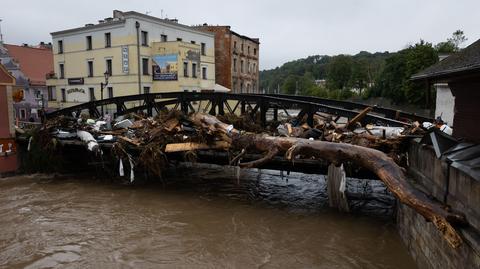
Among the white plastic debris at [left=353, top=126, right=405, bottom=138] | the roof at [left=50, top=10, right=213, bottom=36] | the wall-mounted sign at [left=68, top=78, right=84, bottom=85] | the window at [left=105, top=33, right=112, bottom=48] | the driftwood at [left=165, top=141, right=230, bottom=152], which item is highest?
the roof at [left=50, top=10, right=213, bottom=36]

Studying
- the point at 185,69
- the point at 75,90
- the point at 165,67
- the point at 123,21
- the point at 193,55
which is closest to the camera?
the point at 123,21

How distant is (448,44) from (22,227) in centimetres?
4570

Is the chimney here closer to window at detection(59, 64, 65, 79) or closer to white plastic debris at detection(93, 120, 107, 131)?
window at detection(59, 64, 65, 79)

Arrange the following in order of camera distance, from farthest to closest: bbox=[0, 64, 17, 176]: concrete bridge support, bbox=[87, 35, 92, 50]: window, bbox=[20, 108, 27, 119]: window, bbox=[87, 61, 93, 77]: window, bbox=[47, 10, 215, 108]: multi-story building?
bbox=[20, 108, 27, 119]: window → bbox=[87, 61, 93, 77]: window → bbox=[87, 35, 92, 50]: window → bbox=[47, 10, 215, 108]: multi-story building → bbox=[0, 64, 17, 176]: concrete bridge support

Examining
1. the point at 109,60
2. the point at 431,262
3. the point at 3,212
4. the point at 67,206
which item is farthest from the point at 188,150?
the point at 109,60

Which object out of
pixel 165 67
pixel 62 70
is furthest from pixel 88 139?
pixel 62 70

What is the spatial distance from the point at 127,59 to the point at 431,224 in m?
31.0

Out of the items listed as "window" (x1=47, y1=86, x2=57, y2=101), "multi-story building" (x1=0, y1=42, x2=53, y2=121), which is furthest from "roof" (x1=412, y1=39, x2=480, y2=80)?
"window" (x1=47, y1=86, x2=57, y2=101)

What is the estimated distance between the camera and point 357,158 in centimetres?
781

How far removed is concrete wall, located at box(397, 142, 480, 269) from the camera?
482 centimetres

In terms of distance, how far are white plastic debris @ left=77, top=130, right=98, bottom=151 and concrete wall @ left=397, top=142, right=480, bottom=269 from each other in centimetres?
989

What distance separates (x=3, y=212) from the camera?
1145 cm

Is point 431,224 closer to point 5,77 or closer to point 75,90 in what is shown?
point 5,77

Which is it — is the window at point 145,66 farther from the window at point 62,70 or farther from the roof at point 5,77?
the roof at point 5,77
